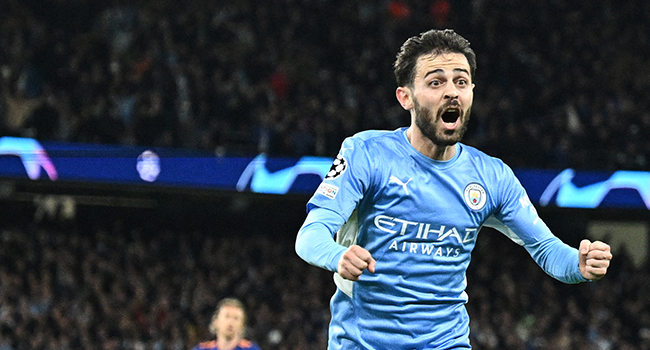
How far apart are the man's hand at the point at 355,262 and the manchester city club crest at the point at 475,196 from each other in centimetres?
83

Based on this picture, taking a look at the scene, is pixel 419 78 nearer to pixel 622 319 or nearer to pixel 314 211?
pixel 314 211

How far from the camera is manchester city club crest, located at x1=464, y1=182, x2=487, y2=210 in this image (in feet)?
11.3

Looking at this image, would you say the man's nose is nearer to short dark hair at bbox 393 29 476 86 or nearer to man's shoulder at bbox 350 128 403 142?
short dark hair at bbox 393 29 476 86

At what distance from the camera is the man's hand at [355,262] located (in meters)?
2.72

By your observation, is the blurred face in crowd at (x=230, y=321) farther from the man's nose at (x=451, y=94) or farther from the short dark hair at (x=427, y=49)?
the man's nose at (x=451, y=94)

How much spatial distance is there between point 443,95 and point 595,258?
83cm

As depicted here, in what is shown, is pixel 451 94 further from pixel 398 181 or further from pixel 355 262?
pixel 355 262

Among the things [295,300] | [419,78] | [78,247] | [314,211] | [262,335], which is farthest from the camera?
[78,247]

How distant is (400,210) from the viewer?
3.31 metres

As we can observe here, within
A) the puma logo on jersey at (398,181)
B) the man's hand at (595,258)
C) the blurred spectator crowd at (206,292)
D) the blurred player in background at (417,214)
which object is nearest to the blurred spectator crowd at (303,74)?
the blurred spectator crowd at (206,292)

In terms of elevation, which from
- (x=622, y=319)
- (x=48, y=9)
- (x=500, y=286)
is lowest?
(x=622, y=319)

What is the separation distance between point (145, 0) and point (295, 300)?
6.22m

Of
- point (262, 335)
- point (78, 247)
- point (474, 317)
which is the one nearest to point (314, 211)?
point (262, 335)

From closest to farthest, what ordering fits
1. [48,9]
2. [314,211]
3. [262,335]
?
[314,211] < [262,335] < [48,9]
